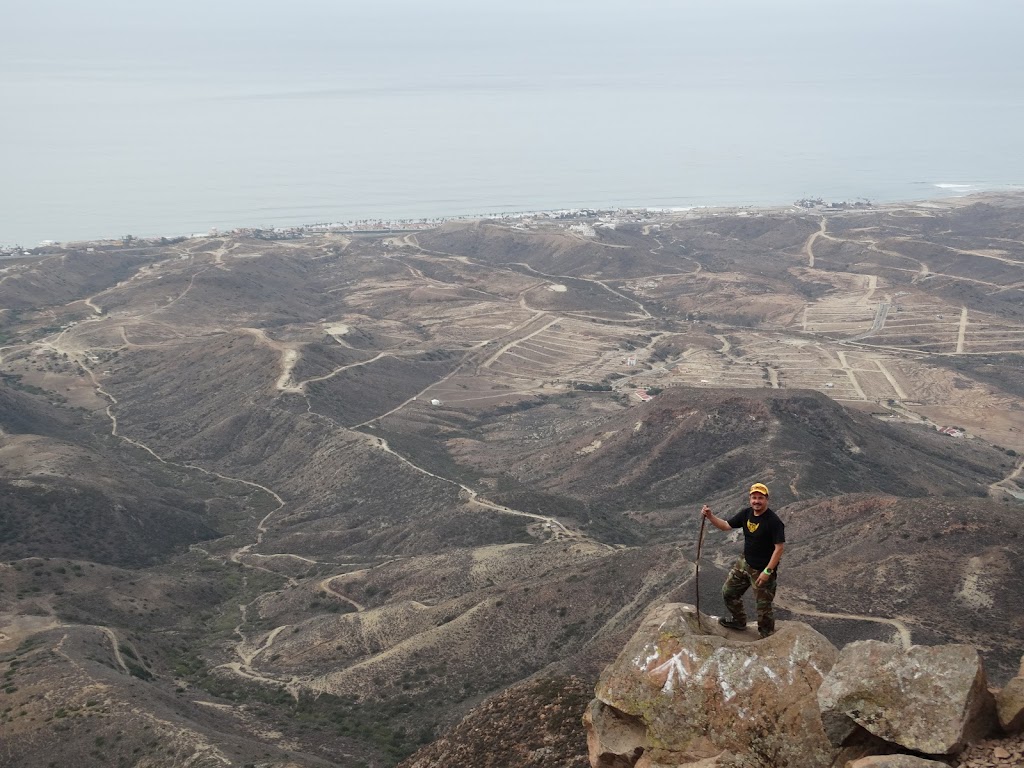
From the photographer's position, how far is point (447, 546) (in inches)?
2108

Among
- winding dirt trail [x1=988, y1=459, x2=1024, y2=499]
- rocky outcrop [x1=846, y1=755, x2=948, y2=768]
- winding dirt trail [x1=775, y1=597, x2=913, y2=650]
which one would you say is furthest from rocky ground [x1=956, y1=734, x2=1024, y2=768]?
winding dirt trail [x1=988, y1=459, x2=1024, y2=499]

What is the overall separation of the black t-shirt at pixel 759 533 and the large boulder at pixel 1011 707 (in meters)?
3.75

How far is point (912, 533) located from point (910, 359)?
74.3 meters

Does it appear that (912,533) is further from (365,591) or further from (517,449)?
(517,449)

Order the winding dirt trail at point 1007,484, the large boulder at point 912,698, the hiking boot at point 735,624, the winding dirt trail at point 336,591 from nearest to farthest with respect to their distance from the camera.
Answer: the large boulder at point 912,698 → the hiking boot at point 735,624 → the winding dirt trail at point 336,591 → the winding dirt trail at point 1007,484

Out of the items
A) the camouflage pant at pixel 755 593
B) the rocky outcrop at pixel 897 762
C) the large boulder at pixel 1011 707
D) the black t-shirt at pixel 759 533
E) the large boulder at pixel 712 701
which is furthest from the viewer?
the camouflage pant at pixel 755 593

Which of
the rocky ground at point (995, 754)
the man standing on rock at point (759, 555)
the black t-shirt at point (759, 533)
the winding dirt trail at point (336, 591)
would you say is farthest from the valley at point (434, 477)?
the rocky ground at point (995, 754)

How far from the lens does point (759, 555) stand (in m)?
15.4

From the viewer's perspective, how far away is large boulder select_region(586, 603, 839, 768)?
13.4m

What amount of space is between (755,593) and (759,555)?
2.10ft

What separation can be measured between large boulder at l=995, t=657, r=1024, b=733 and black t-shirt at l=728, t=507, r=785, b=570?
148 inches

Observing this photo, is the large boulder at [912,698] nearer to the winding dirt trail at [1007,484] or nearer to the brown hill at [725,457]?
the brown hill at [725,457]

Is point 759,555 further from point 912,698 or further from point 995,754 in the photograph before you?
point 995,754

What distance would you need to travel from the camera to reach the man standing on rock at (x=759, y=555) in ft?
49.1
